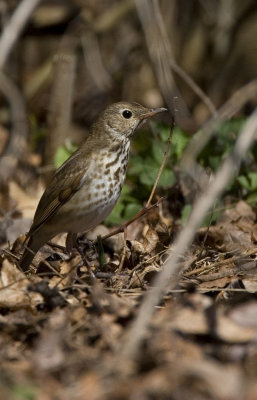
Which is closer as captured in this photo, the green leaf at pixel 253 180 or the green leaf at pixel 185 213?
the green leaf at pixel 185 213

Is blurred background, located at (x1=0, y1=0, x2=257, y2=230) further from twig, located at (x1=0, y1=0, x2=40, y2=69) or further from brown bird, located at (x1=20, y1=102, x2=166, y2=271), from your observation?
twig, located at (x1=0, y1=0, x2=40, y2=69)

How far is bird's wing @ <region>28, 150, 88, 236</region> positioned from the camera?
13.5ft

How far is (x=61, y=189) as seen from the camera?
418 cm

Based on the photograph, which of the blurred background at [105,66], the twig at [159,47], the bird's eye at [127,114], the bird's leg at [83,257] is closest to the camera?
the bird's leg at [83,257]

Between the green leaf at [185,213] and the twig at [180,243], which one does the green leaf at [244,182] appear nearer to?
the green leaf at [185,213]

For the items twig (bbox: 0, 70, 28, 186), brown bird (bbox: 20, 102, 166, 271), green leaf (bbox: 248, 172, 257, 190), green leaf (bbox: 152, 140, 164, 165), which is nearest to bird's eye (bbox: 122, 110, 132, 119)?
brown bird (bbox: 20, 102, 166, 271)

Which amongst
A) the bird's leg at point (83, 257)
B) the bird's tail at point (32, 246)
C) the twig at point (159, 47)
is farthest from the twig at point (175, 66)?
the bird's tail at point (32, 246)

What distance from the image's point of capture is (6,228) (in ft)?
16.2

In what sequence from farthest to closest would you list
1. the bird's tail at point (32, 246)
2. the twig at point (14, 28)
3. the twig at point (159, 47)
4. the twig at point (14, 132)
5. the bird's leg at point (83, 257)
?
the twig at point (14, 132)
the twig at point (159, 47)
the bird's tail at point (32, 246)
the bird's leg at point (83, 257)
the twig at point (14, 28)

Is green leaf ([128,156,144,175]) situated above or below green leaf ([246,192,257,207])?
above

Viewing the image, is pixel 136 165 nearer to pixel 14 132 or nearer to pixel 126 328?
pixel 126 328

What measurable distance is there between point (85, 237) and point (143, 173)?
0.60m

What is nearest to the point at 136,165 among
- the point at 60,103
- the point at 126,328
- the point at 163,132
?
the point at 163,132

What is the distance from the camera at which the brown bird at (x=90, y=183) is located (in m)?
4.05
